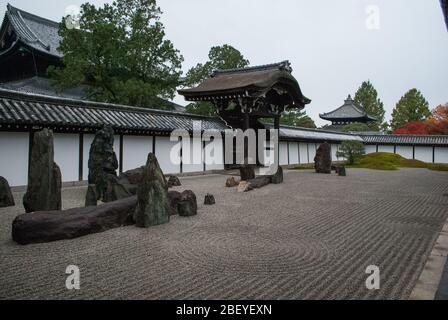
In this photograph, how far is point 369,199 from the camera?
11562 mm

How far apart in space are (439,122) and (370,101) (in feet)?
60.8

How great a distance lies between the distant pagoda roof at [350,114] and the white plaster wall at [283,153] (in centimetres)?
3128

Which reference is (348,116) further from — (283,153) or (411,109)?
(283,153)

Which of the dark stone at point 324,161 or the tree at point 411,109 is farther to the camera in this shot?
the tree at point 411,109

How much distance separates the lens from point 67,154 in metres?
14.3

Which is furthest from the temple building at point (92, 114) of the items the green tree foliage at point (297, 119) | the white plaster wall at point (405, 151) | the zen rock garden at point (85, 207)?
the green tree foliage at point (297, 119)

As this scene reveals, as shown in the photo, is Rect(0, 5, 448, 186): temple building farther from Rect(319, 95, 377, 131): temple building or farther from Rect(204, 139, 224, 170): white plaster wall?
Rect(319, 95, 377, 131): temple building

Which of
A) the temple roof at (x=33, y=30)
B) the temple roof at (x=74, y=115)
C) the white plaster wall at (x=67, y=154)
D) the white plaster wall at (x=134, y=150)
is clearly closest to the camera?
the temple roof at (x=74, y=115)

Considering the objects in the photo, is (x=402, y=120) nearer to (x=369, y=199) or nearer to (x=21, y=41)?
(x=369, y=199)

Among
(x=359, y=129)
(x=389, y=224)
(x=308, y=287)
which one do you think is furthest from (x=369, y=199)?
(x=359, y=129)

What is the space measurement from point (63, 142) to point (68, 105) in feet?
7.88

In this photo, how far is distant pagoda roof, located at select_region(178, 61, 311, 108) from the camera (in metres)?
18.3

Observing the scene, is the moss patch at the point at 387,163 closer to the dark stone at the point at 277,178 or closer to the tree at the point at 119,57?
the dark stone at the point at 277,178

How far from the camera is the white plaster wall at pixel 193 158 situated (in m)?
20.0
